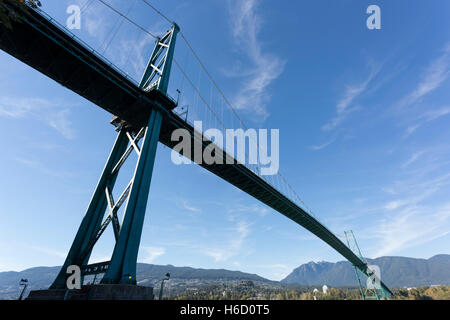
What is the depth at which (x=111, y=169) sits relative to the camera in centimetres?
1830

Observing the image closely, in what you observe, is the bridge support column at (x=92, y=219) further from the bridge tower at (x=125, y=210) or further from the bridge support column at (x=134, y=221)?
the bridge support column at (x=134, y=221)

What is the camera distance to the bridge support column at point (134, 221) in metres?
12.1

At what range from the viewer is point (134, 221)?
1352 centimetres

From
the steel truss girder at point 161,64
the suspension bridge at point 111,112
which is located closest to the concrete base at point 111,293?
the suspension bridge at point 111,112

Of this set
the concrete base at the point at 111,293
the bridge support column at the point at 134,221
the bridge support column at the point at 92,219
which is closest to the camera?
the concrete base at the point at 111,293

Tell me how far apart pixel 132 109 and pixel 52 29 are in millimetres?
6710

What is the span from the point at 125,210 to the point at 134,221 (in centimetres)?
88

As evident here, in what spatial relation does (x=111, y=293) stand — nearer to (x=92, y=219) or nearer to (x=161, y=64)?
(x=92, y=219)

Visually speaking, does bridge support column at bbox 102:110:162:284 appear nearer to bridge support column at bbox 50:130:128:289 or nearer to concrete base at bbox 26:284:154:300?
concrete base at bbox 26:284:154:300

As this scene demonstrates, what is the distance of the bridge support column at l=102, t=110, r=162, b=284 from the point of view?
1211 centimetres

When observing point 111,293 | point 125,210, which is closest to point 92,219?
point 125,210
